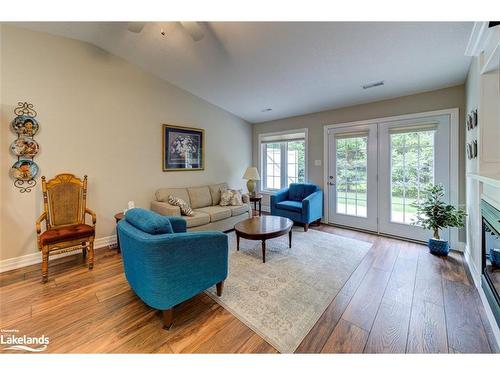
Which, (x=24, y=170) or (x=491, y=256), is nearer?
(x=491, y=256)

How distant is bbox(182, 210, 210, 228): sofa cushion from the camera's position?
3285 mm

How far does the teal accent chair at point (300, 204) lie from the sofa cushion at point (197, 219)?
5.04ft

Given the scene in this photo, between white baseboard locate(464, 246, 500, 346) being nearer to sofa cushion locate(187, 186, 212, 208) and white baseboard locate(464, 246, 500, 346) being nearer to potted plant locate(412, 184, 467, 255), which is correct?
potted plant locate(412, 184, 467, 255)

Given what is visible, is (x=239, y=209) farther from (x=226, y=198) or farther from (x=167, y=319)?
(x=167, y=319)

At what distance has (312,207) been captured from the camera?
4.00m

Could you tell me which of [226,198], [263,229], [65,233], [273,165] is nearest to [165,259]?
[263,229]

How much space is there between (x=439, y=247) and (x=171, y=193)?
4.19 meters

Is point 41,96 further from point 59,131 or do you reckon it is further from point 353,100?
point 353,100

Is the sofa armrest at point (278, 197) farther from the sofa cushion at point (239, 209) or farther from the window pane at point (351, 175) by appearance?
the window pane at point (351, 175)

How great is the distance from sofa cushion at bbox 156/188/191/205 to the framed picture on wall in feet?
1.35

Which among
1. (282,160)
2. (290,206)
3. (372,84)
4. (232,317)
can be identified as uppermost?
(372,84)

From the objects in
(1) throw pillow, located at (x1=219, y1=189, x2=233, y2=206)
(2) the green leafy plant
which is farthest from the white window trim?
(2) the green leafy plant

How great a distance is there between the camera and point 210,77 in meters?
3.58

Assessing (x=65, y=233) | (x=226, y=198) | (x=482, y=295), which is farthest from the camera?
(x=226, y=198)
